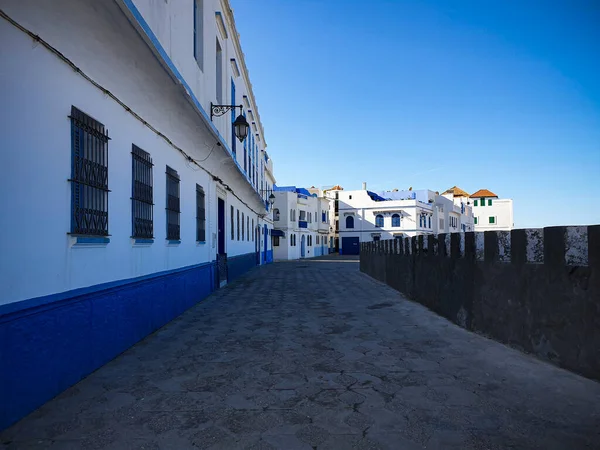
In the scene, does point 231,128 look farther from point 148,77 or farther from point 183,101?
point 148,77

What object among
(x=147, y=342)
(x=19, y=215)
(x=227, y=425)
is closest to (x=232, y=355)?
(x=147, y=342)

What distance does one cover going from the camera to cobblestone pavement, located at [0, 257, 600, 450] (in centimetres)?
279

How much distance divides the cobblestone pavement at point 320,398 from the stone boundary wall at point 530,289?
0.25m

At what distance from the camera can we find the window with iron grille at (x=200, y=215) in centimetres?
973

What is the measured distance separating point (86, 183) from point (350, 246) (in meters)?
49.7

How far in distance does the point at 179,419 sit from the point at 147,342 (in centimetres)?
282

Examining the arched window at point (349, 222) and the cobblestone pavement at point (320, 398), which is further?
the arched window at point (349, 222)

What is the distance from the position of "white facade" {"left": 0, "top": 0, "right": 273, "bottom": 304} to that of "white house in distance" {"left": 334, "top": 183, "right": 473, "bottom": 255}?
43877 millimetres

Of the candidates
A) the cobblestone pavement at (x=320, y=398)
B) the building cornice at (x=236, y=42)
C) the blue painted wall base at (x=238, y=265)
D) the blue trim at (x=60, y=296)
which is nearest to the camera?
the cobblestone pavement at (x=320, y=398)

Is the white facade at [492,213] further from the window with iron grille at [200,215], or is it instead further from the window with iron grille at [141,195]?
the window with iron grille at [141,195]

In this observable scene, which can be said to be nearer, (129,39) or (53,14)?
(53,14)

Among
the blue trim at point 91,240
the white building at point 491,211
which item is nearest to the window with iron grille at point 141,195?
the blue trim at point 91,240

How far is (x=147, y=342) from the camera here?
5617mm

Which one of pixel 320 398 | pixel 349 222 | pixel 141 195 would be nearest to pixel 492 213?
pixel 349 222
